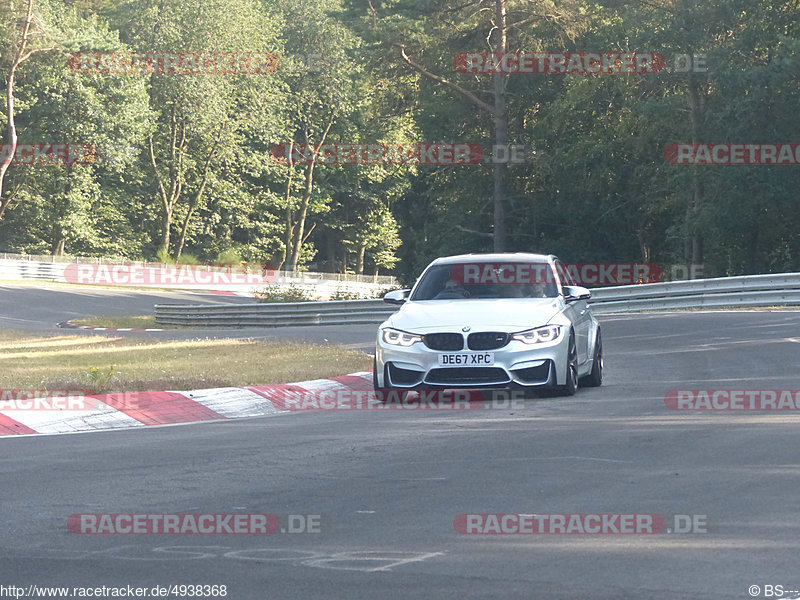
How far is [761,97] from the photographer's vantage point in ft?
121

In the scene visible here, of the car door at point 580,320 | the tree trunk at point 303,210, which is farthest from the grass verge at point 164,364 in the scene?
the tree trunk at point 303,210

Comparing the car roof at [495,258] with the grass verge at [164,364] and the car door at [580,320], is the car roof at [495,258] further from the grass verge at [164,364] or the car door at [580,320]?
the grass verge at [164,364]

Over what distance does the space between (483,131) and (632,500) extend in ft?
145

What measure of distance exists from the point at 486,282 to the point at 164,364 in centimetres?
615

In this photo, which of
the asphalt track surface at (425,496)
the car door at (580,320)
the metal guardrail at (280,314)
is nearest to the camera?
the asphalt track surface at (425,496)

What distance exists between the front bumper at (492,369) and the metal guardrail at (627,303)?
49.9 ft

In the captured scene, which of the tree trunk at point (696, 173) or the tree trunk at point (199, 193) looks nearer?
the tree trunk at point (696, 173)

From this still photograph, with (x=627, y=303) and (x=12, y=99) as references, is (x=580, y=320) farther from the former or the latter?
(x=12, y=99)

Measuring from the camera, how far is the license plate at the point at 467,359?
11867 mm

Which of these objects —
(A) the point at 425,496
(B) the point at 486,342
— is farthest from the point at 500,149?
(A) the point at 425,496

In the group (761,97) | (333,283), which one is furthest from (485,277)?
(333,283)

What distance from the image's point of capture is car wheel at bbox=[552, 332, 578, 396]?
1232 cm

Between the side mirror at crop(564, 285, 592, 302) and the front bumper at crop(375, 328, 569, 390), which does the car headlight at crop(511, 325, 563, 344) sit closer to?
the front bumper at crop(375, 328, 569, 390)

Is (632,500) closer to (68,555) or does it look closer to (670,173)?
Result: (68,555)
